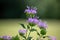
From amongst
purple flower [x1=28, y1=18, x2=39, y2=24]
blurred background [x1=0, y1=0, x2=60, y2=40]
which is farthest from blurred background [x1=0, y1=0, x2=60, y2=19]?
purple flower [x1=28, y1=18, x2=39, y2=24]

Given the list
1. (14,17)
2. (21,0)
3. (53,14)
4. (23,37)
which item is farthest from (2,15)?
(23,37)

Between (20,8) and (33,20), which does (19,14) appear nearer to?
(20,8)

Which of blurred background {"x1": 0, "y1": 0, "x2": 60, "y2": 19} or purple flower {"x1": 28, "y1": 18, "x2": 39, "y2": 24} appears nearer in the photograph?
purple flower {"x1": 28, "y1": 18, "x2": 39, "y2": 24}

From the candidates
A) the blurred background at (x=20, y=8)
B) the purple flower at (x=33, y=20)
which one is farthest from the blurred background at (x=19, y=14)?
the purple flower at (x=33, y=20)

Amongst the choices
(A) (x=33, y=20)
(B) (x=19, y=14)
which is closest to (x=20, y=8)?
(B) (x=19, y=14)

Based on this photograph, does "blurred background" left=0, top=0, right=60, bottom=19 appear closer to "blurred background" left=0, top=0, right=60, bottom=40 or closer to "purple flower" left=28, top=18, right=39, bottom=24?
"blurred background" left=0, top=0, right=60, bottom=40

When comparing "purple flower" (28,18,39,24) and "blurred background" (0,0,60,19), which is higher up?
"purple flower" (28,18,39,24)

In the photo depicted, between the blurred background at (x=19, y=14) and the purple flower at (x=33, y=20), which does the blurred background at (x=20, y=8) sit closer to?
the blurred background at (x=19, y=14)

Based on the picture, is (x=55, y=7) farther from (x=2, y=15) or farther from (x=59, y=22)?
(x=2, y=15)

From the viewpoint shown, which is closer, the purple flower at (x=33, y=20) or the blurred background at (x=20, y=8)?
the purple flower at (x=33, y=20)

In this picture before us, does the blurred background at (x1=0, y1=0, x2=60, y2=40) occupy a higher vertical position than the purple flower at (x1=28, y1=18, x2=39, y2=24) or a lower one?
lower

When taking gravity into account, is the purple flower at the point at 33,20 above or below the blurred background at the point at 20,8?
above
